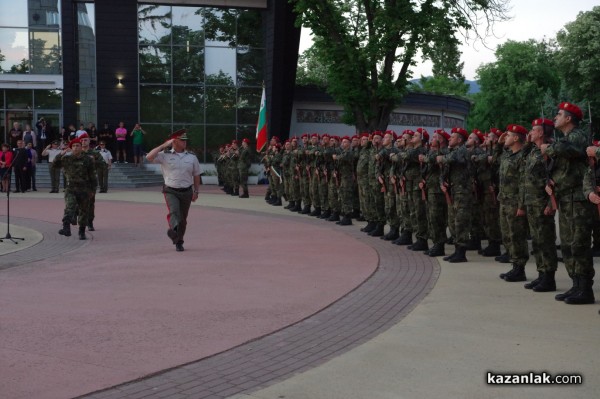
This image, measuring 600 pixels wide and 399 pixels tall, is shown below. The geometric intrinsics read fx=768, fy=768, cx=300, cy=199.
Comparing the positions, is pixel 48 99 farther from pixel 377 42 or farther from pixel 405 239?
pixel 405 239

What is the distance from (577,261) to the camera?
27.4ft

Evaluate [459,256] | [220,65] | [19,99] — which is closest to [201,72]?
[220,65]

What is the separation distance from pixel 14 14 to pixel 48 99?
427 centimetres

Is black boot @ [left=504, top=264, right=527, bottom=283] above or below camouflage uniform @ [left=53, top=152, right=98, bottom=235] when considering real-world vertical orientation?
below

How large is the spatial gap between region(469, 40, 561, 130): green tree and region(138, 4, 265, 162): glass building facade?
37772 mm

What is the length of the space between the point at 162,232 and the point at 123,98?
21443 millimetres

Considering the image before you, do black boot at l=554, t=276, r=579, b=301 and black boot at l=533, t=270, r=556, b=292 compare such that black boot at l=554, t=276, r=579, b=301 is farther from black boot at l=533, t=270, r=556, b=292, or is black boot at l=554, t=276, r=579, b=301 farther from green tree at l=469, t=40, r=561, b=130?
green tree at l=469, t=40, r=561, b=130

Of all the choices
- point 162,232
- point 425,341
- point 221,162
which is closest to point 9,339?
point 425,341

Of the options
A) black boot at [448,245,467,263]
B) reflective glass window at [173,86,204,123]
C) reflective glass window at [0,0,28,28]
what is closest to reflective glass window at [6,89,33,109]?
reflective glass window at [0,0,28,28]

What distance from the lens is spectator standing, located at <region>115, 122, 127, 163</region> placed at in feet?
115

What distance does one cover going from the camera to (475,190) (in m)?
12.7

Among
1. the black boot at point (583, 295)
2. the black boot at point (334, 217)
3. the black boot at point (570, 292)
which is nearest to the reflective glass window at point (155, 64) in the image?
the black boot at point (334, 217)

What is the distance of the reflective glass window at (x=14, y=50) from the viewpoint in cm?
3628

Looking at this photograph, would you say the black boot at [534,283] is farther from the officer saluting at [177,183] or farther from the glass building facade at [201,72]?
the glass building facade at [201,72]
